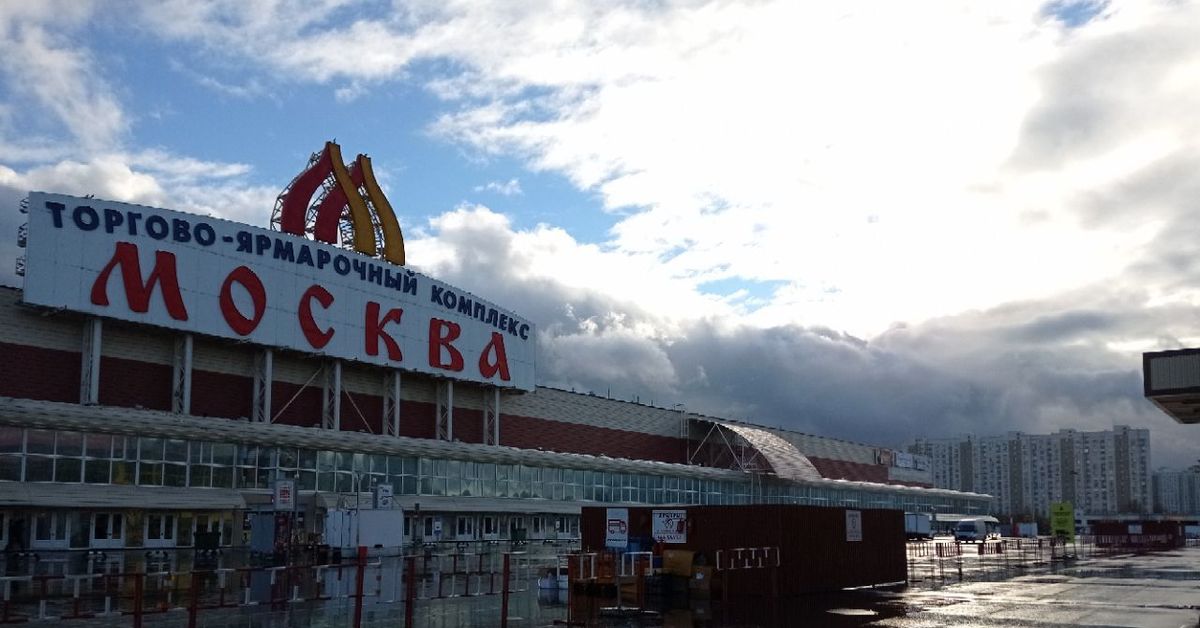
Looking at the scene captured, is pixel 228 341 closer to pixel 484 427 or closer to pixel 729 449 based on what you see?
pixel 484 427

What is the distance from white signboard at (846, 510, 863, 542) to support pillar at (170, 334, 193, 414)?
3601cm

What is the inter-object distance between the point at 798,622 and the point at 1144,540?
254ft

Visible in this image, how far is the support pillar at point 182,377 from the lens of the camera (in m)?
56.6

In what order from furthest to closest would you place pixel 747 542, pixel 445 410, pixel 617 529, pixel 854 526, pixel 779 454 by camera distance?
pixel 779 454, pixel 445 410, pixel 854 526, pixel 617 529, pixel 747 542

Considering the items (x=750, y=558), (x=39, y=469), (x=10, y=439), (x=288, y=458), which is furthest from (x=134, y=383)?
(x=750, y=558)

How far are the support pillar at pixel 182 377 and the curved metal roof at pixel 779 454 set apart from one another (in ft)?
178

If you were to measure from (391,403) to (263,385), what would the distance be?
10911mm

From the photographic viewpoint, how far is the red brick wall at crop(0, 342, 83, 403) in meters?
50.3

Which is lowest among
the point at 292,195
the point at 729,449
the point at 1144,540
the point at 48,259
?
the point at 1144,540

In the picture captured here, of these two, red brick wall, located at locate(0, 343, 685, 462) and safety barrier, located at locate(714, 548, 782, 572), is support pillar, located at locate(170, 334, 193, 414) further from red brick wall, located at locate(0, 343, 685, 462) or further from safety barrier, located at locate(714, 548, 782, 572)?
safety barrier, located at locate(714, 548, 782, 572)

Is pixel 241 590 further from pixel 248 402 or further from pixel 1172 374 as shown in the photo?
pixel 248 402

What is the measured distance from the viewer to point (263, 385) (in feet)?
204

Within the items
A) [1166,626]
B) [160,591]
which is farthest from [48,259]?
[1166,626]

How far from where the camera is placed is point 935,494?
140 m
